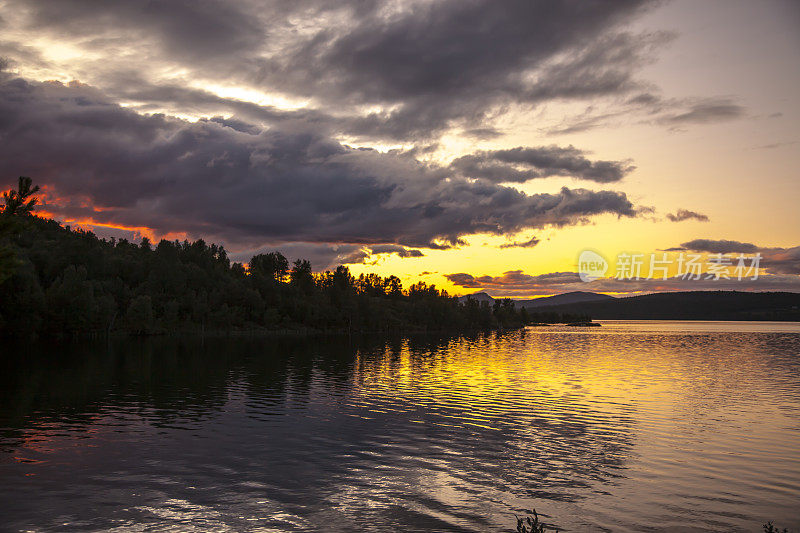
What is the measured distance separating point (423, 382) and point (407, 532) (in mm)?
54803

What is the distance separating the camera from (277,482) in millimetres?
29297

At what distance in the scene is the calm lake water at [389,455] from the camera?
24703mm

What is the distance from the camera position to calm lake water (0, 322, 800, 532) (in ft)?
81.0

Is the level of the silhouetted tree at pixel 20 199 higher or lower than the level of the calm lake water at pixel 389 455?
higher

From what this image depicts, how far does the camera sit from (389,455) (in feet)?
117

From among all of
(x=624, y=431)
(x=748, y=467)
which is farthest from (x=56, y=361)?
(x=748, y=467)

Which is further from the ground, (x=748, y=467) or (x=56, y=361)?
(x=748, y=467)

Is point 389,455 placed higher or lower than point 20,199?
lower

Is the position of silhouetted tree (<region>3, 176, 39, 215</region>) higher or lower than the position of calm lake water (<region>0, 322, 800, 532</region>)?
higher

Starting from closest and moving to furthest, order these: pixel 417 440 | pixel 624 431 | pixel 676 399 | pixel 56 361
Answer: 1. pixel 417 440
2. pixel 624 431
3. pixel 676 399
4. pixel 56 361

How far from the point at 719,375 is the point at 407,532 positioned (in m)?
83.2

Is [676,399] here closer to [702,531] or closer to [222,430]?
[702,531]

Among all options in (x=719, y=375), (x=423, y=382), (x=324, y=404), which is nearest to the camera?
(x=324, y=404)

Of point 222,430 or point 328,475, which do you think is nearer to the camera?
point 328,475
